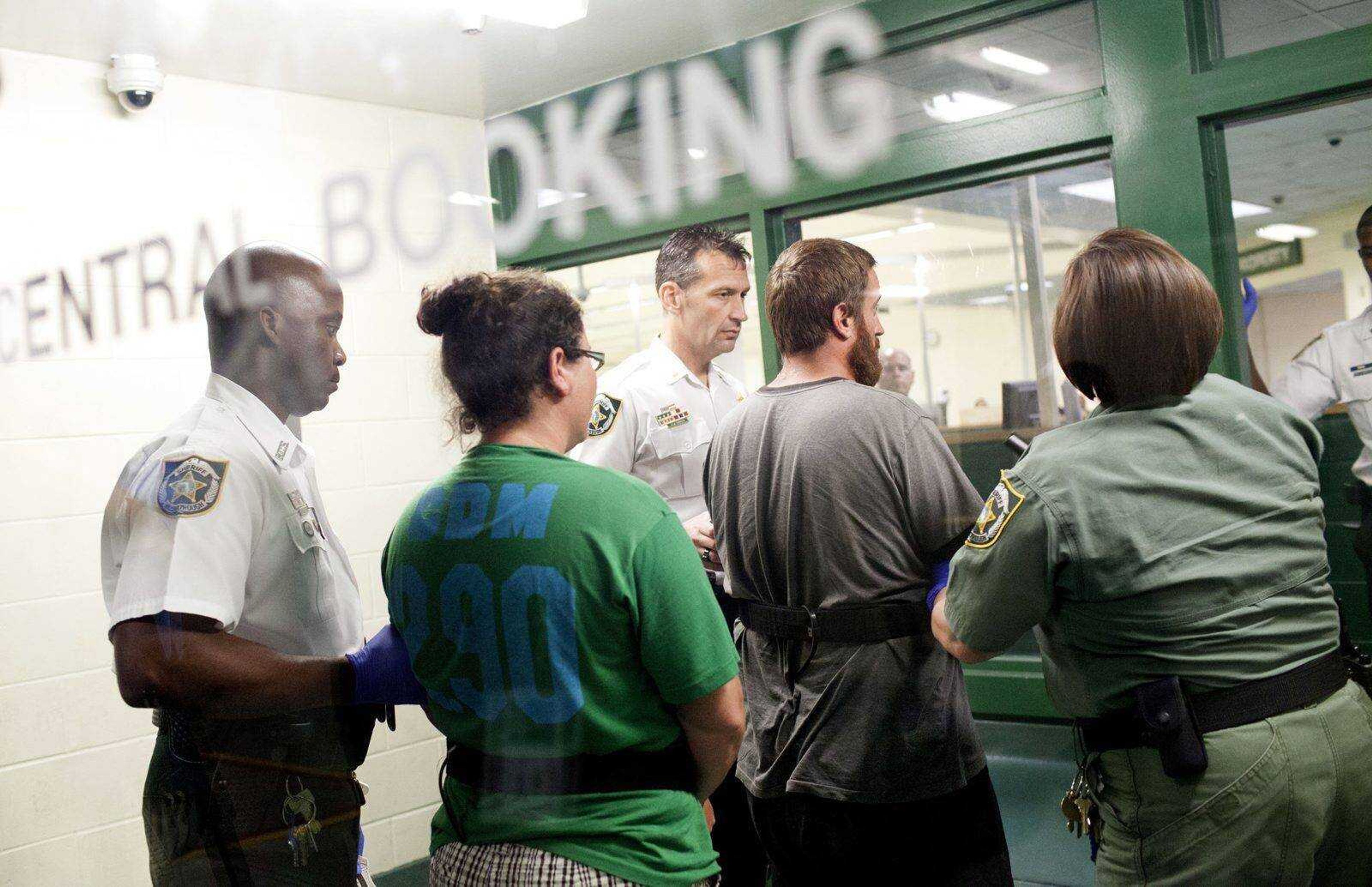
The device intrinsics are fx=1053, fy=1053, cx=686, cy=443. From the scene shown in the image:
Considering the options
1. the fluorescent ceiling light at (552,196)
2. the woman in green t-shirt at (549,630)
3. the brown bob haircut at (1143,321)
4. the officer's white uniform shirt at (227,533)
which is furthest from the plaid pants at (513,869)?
the fluorescent ceiling light at (552,196)

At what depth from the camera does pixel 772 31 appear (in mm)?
1903

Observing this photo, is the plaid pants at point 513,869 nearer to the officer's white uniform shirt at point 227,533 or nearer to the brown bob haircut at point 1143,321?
the officer's white uniform shirt at point 227,533

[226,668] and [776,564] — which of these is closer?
[226,668]

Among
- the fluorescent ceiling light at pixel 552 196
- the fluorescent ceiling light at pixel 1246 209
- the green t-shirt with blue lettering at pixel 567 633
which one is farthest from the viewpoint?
the fluorescent ceiling light at pixel 1246 209

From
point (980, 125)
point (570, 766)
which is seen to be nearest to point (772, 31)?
point (980, 125)

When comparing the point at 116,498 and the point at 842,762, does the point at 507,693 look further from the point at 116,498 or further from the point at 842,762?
the point at 842,762

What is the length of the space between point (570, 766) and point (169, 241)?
740 millimetres

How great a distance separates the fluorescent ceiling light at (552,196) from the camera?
65.1 inches

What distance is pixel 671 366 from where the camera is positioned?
84.3 inches

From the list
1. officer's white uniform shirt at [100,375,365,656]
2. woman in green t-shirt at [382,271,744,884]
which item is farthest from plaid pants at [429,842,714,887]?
officer's white uniform shirt at [100,375,365,656]

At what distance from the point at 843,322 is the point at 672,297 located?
0.64 metres

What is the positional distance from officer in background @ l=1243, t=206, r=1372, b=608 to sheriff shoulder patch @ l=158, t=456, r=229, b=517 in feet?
5.99

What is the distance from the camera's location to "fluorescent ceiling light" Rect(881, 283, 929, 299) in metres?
2.13

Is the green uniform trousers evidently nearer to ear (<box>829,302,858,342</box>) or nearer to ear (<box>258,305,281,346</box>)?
ear (<box>829,302,858,342</box>)
